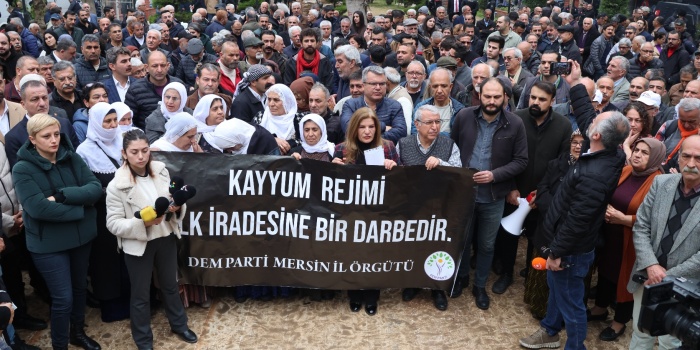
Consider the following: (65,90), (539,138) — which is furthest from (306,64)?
(539,138)

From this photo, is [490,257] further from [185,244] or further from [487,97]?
[185,244]

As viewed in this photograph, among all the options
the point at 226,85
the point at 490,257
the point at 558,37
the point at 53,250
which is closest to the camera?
the point at 53,250

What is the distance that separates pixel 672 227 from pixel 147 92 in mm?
5149

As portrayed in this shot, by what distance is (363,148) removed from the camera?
17.0 feet

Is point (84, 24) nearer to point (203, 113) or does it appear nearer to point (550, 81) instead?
point (203, 113)

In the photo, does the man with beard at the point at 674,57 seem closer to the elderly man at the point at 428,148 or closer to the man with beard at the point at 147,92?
the elderly man at the point at 428,148

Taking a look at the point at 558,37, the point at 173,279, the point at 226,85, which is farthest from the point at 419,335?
the point at 558,37

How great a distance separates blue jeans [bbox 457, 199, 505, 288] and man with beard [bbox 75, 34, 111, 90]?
5209 mm

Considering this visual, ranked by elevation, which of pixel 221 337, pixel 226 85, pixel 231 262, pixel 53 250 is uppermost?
pixel 226 85

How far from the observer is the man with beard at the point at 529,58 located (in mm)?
9781

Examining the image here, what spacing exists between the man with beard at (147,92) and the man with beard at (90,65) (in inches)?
59.9

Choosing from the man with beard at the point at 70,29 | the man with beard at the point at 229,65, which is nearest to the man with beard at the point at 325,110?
the man with beard at the point at 229,65

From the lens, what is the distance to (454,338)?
5.00 metres

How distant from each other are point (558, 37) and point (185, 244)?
999 cm
